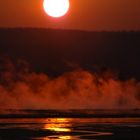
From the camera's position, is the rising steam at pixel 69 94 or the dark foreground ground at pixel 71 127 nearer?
the dark foreground ground at pixel 71 127

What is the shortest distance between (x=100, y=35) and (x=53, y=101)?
231ft

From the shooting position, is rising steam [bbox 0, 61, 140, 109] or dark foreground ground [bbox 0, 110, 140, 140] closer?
dark foreground ground [bbox 0, 110, 140, 140]

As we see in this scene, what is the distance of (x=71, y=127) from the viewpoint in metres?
33.6

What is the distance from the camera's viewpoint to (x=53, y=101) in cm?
4934

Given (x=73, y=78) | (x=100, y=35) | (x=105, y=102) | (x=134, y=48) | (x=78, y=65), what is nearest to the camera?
(x=105, y=102)

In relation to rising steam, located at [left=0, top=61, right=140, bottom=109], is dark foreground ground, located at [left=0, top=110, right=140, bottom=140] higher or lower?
lower

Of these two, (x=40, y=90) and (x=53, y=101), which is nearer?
(x=53, y=101)

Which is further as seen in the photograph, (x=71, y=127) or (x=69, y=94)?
(x=69, y=94)

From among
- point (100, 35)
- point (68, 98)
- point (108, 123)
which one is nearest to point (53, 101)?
point (68, 98)

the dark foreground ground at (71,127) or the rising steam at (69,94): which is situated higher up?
the rising steam at (69,94)

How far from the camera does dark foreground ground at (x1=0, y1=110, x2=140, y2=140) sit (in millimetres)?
30078

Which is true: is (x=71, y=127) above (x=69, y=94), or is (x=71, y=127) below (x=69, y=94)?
below

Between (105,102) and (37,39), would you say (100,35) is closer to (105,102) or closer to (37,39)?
(37,39)

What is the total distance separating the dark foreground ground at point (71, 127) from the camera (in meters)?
30.1
